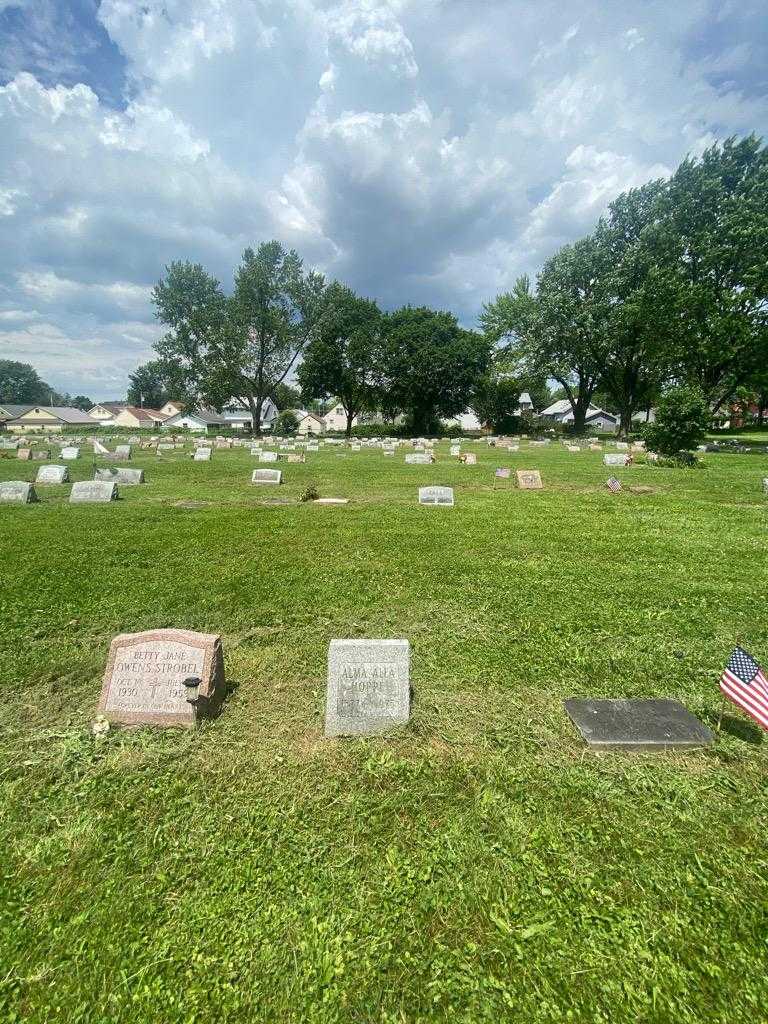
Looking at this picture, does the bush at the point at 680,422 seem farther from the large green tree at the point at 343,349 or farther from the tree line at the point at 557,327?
the large green tree at the point at 343,349

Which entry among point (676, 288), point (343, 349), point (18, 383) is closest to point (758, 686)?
point (676, 288)

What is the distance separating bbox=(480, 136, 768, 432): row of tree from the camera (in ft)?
90.8

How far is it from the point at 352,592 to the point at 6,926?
14.5 feet

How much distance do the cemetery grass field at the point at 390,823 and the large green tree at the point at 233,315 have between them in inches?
1884

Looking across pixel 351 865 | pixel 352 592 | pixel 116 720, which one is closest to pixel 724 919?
pixel 351 865

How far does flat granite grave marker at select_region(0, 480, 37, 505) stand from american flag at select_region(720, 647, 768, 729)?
A: 15.2 metres

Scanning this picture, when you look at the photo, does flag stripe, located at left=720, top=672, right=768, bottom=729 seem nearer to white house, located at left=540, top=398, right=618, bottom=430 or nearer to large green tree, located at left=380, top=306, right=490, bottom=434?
large green tree, located at left=380, top=306, right=490, bottom=434

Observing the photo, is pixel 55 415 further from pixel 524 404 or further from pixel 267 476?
pixel 267 476

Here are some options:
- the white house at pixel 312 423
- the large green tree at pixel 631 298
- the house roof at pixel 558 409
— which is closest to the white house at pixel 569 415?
the house roof at pixel 558 409

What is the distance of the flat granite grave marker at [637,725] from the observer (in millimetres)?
3434

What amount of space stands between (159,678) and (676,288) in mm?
36240

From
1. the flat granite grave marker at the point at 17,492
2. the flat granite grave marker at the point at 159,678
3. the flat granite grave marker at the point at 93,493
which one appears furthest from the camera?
the flat granite grave marker at the point at 93,493

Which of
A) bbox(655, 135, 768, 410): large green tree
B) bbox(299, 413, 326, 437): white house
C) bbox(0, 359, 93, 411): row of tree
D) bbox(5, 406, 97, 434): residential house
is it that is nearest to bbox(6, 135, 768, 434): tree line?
bbox(655, 135, 768, 410): large green tree

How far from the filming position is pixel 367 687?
3.74m
